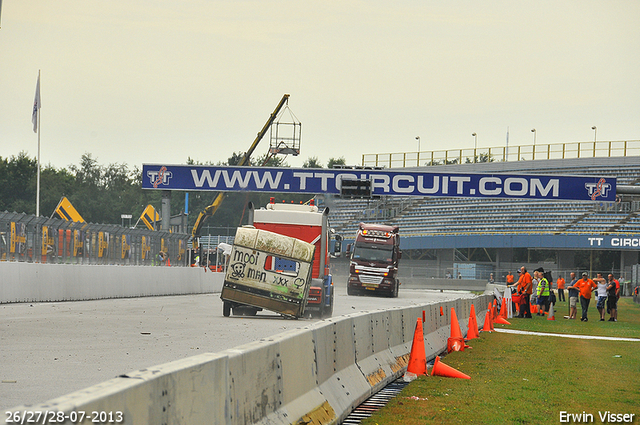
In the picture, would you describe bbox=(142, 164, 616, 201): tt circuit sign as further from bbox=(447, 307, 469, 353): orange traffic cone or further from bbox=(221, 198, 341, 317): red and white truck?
bbox=(447, 307, 469, 353): orange traffic cone

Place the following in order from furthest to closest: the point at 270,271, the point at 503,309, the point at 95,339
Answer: the point at 503,309 → the point at 270,271 → the point at 95,339

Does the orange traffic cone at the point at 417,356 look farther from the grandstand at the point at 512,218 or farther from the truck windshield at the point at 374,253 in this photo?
the grandstand at the point at 512,218

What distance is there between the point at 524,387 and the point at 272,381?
18.4 feet

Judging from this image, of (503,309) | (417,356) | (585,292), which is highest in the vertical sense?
(417,356)

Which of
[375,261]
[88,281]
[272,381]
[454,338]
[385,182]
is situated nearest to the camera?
[272,381]

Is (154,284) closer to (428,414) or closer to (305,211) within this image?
(305,211)

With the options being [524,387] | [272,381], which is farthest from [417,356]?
[272,381]

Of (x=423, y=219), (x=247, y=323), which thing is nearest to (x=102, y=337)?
(x=247, y=323)

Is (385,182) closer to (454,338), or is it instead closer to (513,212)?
(454,338)

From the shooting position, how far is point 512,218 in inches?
2768

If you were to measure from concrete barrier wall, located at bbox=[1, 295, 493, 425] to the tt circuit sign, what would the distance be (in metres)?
30.3

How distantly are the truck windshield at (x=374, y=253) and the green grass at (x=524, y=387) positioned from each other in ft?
83.6

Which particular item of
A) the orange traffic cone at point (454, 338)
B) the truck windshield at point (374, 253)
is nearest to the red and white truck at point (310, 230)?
the orange traffic cone at point (454, 338)

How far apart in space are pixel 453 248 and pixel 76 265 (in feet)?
156
